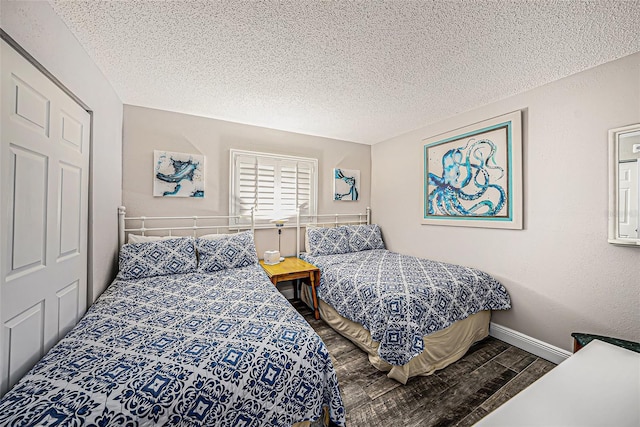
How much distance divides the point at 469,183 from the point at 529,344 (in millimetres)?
1668

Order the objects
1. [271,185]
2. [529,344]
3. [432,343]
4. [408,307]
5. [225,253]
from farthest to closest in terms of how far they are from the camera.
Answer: [271,185]
[225,253]
[529,344]
[432,343]
[408,307]

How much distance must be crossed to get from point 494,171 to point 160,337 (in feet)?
10.4

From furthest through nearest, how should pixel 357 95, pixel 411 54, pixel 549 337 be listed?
pixel 357 95 → pixel 549 337 → pixel 411 54

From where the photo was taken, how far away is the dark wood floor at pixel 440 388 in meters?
1.57

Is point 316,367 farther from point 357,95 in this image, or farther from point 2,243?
point 357,95

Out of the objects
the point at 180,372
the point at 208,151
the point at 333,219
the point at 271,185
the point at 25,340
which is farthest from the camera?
the point at 333,219

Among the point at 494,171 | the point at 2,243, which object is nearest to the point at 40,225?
the point at 2,243

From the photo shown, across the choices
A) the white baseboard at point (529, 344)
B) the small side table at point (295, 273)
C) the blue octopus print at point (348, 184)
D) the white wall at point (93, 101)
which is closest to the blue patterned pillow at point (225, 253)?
the small side table at point (295, 273)

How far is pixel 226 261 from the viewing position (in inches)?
101

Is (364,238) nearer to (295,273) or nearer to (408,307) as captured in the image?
(295,273)

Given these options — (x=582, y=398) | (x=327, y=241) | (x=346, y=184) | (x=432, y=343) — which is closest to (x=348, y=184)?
(x=346, y=184)

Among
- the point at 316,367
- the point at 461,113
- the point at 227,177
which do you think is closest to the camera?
the point at 316,367

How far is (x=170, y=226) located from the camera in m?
2.85

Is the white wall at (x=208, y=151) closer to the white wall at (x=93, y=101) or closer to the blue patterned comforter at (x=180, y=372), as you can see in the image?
the white wall at (x=93, y=101)
